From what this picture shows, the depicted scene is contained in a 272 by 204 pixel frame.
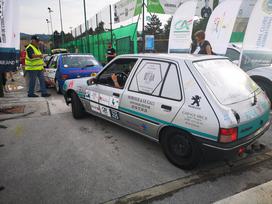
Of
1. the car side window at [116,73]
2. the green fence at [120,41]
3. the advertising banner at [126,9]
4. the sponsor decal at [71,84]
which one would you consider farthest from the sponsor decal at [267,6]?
the advertising banner at [126,9]

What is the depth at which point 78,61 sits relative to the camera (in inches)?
305

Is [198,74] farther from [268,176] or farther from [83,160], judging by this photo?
[83,160]

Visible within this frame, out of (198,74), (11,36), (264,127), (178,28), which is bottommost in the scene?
(264,127)

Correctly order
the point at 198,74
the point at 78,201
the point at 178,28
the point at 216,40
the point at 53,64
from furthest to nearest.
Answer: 1. the point at 178,28
2. the point at 53,64
3. the point at 216,40
4. the point at 198,74
5. the point at 78,201

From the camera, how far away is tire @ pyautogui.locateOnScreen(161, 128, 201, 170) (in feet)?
8.68

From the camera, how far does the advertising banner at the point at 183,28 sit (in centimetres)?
873

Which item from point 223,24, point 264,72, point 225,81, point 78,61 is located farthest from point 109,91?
point 223,24

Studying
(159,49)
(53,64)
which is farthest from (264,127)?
(159,49)

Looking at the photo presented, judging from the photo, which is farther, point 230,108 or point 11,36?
point 11,36

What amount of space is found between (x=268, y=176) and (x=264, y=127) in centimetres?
66

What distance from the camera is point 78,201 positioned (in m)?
2.33

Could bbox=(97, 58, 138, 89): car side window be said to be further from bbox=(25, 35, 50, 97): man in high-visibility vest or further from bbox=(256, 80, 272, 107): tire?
bbox=(25, 35, 50, 97): man in high-visibility vest

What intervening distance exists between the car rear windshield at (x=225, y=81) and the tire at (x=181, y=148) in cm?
65

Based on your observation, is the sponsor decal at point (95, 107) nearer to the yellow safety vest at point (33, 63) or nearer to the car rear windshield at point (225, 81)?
the car rear windshield at point (225, 81)
